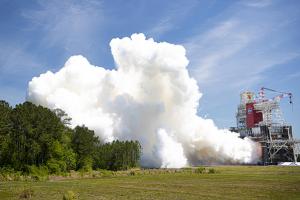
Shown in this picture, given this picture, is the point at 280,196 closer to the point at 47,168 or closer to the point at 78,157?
the point at 47,168

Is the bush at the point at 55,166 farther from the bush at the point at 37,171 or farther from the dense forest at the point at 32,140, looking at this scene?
the bush at the point at 37,171

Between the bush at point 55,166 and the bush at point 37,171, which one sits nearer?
the bush at point 37,171

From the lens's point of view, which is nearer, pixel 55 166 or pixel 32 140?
pixel 32 140

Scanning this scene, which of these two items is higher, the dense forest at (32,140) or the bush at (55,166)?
the dense forest at (32,140)

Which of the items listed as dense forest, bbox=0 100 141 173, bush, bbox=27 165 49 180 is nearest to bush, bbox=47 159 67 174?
dense forest, bbox=0 100 141 173

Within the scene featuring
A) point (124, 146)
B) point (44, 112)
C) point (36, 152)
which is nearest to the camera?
point (36, 152)

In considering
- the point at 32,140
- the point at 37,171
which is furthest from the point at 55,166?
the point at 32,140

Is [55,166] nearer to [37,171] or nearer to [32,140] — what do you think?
[37,171]

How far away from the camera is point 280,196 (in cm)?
4766

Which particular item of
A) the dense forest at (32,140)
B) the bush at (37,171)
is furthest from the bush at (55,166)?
the bush at (37,171)

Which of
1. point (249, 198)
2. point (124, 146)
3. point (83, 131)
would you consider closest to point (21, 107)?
point (83, 131)

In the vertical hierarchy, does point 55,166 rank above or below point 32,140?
below

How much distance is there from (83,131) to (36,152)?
33.7 meters

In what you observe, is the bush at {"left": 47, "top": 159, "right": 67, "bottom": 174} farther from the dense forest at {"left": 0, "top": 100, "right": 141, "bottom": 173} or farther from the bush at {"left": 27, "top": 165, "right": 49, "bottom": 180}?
the bush at {"left": 27, "top": 165, "right": 49, "bottom": 180}
